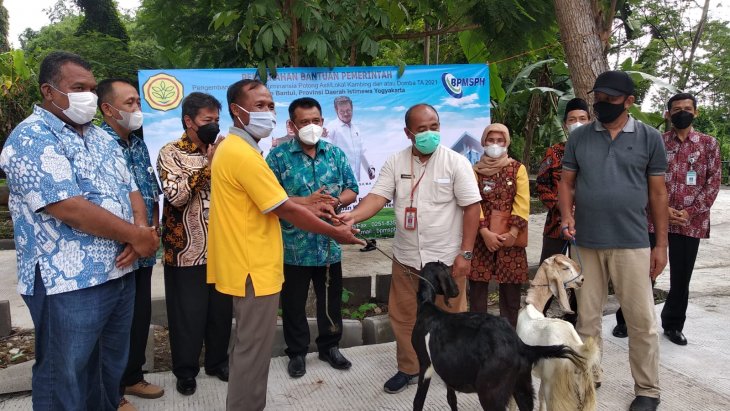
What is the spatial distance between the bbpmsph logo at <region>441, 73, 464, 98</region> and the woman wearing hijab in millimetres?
2640

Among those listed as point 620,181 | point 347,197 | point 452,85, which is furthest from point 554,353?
point 452,85

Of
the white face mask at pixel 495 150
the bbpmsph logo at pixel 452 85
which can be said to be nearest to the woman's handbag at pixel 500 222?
the white face mask at pixel 495 150

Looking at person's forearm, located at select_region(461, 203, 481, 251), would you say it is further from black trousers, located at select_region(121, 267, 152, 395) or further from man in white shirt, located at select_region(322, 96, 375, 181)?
man in white shirt, located at select_region(322, 96, 375, 181)

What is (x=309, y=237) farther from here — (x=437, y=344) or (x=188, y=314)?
(x=437, y=344)

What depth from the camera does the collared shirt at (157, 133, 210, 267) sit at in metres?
3.04

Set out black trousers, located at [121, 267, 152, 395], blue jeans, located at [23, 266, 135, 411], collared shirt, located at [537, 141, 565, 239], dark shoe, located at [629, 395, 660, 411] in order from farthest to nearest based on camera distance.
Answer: collared shirt, located at [537, 141, 565, 239] → black trousers, located at [121, 267, 152, 395] → dark shoe, located at [629, 395, 660, 411] → blue jeans, located at [23, 266, 135, 411]

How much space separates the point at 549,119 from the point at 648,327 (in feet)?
21.5

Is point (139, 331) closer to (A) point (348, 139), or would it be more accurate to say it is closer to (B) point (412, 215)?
(B) point (412, 215)

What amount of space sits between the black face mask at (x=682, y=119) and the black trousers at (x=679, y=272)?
2.82 feet

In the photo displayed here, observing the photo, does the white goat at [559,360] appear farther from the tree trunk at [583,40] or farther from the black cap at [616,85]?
the tree trunk at [583,40]

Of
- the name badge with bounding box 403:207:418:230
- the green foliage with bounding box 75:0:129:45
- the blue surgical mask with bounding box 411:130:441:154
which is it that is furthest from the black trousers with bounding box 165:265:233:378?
the green foliage with bounding box 75:0:129:45

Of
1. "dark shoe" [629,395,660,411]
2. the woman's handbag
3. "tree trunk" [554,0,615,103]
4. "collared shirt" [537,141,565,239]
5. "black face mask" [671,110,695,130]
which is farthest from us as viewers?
"tree trunk" [554,0,615,103]

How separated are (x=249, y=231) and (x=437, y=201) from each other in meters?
1.27

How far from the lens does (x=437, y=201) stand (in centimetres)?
319
